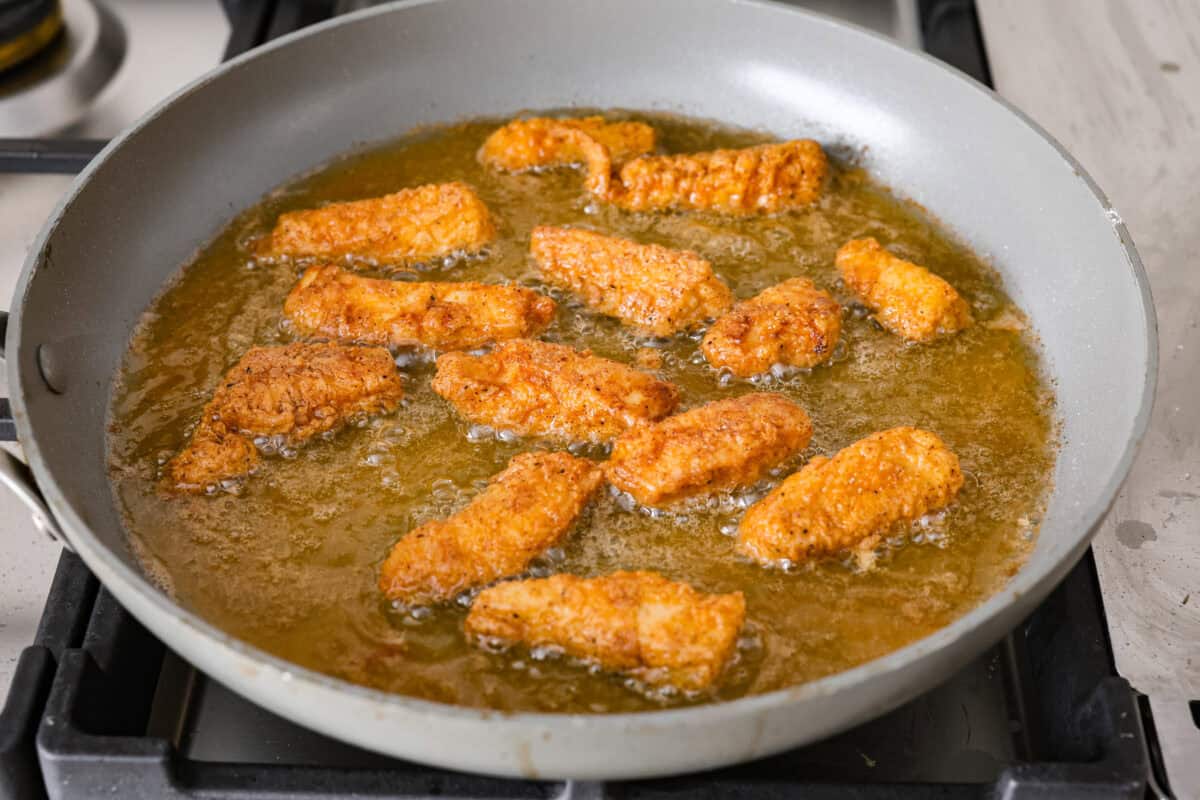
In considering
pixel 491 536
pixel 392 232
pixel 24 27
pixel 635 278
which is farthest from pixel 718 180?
pixel 24 27

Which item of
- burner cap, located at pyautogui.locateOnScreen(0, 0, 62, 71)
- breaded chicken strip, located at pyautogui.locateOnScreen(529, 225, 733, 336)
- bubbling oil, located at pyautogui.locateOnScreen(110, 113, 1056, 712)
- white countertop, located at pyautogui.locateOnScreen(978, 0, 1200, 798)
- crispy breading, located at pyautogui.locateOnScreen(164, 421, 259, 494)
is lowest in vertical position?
white countertop, located at pyautogui.locateOnScreen(978, 0, 1200, 798)

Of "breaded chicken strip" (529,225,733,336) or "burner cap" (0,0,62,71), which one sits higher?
"burner cap" (0,0,62,71)

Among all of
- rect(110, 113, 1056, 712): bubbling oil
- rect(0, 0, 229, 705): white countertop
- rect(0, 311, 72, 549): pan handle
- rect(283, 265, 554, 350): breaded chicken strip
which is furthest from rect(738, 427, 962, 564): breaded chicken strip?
rect(0, 0, 229, 705): white countertop

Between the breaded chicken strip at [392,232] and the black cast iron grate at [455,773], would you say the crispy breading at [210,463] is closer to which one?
the black cast iron grate at [455,773]

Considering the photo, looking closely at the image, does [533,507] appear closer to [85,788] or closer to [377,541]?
[377,541]

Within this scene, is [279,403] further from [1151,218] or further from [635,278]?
[1151,218]

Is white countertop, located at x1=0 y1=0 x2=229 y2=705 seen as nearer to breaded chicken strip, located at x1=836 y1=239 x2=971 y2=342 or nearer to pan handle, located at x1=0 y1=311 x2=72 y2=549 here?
pan handle, located at x1=0 y1=311 x2=72 y2=549

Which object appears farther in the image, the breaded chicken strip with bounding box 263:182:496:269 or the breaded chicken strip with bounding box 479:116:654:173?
the breaded chicken strip with bounding box 479:116:654:173

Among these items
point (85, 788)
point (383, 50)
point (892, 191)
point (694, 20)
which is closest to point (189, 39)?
point (383, 50)
